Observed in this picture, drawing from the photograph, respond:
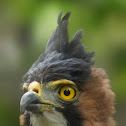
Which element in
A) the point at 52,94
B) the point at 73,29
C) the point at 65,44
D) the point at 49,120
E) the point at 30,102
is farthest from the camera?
the point at 73,29

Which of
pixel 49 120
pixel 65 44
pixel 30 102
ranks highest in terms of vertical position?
pixel 65 44

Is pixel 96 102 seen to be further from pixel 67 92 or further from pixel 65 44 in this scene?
pixel 65 44

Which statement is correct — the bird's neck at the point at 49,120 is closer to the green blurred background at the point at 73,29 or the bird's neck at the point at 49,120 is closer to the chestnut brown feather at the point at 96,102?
the chestnut brown feather at the point at 96,102

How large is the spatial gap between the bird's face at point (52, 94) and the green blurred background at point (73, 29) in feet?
4.85

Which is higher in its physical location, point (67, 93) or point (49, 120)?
point (67, 93)

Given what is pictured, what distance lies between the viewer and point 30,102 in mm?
3912

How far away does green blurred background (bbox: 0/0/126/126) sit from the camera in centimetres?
569

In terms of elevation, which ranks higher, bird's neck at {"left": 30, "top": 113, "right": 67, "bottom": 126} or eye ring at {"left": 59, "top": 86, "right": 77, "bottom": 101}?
eye ring at {"left": 59, "top": 86, "right": 77, "bottom": 101}

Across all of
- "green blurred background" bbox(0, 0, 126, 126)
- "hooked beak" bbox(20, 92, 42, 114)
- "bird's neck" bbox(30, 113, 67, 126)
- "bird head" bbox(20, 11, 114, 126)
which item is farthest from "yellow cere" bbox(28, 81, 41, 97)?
"green blurred background" bbox(0, 0, 126, 126)

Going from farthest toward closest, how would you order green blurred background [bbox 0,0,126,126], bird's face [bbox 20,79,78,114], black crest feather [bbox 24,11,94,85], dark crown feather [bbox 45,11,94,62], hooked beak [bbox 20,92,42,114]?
1. green blurred background [bbox 0,0,126,126]
2. dark crown feather [bbox 45,11,94,62]
3. black crest feather [bbox 24,11,94,85]
4. bird's face [bbox 20,79,78,114]
5. hooked beak [bbox 20,92,42,114]

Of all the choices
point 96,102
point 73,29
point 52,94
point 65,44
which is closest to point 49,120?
point 52,94

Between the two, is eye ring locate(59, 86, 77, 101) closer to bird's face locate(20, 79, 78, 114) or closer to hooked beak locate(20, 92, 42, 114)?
bird's face locate(20, 79, 78, 114)

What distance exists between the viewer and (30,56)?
688cm

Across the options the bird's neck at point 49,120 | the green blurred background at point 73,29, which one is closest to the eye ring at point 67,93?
the bird's neck at point 49,120
